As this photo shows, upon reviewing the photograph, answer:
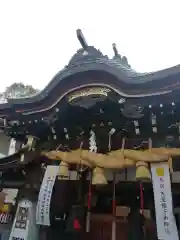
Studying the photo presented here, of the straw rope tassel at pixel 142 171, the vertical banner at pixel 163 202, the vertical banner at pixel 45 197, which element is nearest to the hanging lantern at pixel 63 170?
the vertical banner at pixel 45 197

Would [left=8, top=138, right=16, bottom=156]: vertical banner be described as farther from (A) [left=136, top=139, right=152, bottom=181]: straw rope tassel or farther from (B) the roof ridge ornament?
(A) [left=136, top=139, right=152, bottom=181]: straw rope tassel

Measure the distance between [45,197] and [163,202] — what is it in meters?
2.82

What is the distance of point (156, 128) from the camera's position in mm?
5379

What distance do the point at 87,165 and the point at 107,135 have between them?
869mm

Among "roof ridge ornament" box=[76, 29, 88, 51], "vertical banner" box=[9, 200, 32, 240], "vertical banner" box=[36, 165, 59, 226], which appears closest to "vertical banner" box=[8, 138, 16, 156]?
"vertical banner" box=[9, 200, 32, 240]

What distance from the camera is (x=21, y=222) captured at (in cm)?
619

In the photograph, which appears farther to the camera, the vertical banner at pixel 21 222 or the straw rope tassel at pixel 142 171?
the vertical banner at pixel 21 222

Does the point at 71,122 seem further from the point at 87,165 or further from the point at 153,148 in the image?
the point at 153,148

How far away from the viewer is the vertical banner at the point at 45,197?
5.82 meters

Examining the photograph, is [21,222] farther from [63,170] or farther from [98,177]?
[98,177]

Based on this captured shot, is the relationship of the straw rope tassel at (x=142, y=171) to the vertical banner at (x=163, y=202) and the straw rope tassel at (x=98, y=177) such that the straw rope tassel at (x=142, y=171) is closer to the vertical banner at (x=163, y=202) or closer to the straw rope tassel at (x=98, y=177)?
the vertical banner at (x=163, y=202)

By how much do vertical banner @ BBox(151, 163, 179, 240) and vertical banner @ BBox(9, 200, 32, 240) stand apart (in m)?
3.30

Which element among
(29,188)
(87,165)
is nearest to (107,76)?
(87,165)

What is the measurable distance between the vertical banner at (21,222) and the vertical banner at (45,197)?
44cm
